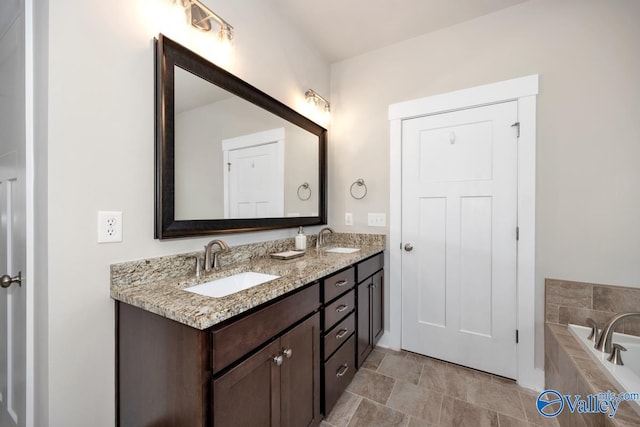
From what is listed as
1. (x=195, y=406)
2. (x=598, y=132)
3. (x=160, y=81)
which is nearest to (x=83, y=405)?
(x=195, y=406)

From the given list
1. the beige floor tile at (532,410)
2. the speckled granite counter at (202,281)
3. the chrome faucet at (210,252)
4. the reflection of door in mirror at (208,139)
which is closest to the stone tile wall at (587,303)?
the beige floor tile at (532,410)

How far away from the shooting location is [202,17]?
1.32 meters

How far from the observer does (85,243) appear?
96 centimetres

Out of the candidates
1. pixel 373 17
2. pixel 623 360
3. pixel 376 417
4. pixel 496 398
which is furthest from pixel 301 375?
pixel 373 17

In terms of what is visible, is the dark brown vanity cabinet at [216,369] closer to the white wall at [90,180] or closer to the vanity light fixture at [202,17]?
the white wall at [90,180]

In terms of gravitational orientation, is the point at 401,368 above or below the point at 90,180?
below

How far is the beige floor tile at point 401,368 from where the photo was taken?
1847 mm

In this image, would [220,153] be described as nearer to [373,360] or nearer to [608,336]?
[373,360]

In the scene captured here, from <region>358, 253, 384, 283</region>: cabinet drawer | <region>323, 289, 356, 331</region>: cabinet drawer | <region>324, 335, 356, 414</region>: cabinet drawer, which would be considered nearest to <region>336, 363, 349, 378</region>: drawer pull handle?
<region>324, 335, 356, 414</region>: cabinet drawer

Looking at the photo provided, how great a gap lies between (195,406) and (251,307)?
0.32 meters

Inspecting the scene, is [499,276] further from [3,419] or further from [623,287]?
[3,419]

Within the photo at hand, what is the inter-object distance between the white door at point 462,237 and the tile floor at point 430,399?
17 centimetres

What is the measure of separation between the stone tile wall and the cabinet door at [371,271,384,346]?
1.10 meters

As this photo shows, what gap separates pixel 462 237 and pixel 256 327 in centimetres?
171
